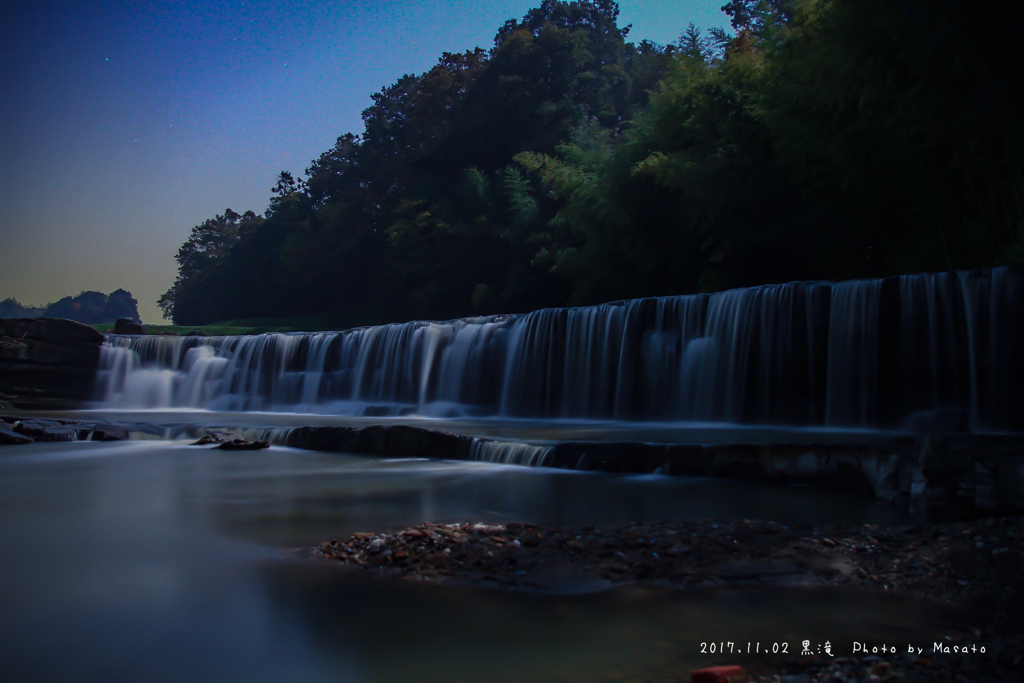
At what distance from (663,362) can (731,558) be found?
8634 mm

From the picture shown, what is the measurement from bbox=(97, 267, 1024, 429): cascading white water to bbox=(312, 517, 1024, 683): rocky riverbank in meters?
5.53

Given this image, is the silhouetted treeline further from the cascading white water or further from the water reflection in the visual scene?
the water reflection

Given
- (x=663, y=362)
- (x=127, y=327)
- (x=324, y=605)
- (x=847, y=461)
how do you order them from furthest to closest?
(x=127, y=327), (x=663, y=362), (x=847, y=461), (x=324, y=605)

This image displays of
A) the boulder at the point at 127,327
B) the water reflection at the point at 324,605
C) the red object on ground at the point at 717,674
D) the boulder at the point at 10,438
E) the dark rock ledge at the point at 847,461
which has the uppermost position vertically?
the boulder at the point at 127,327

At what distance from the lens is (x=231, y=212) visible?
64.0 m

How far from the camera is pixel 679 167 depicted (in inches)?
606

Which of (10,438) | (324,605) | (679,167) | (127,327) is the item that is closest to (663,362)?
(679,167)

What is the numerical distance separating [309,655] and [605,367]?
10542 mm

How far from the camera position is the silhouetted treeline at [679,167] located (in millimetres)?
9383

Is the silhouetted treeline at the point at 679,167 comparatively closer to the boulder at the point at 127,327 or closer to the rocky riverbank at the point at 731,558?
the rocky riverbank at the point at 731,558

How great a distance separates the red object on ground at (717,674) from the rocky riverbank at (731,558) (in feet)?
0.71

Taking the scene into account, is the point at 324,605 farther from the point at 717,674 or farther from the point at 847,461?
the point at 847,461

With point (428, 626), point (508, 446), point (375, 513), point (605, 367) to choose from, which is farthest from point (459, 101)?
point (428, 626)

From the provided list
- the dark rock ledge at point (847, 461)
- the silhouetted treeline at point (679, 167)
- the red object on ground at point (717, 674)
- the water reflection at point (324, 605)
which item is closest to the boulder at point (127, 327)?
the silhouetted treeline at point (679, 167)
